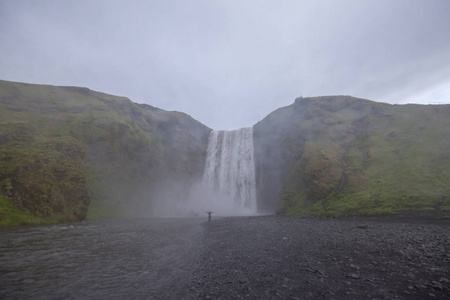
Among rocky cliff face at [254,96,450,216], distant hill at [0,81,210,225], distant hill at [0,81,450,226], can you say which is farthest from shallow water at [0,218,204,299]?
rocky cliff face at [254,96,450,216]

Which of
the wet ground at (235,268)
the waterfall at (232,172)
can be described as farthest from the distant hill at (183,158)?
the wet ground at (235,268)

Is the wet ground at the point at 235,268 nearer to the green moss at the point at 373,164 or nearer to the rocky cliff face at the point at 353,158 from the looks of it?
the green moss at the point at 373,164

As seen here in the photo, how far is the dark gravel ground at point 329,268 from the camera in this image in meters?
6.98

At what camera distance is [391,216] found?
23.5 metres

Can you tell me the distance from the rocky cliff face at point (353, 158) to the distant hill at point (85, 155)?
86.6 feet

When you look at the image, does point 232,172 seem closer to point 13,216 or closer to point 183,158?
point 183,158

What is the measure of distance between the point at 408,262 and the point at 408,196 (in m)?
22.9

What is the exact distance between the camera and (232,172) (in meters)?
62.0

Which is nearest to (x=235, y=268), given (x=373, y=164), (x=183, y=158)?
(x=373, y=164)

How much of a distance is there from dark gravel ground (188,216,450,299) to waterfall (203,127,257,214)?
137 feet

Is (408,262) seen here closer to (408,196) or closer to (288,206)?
(408,196)

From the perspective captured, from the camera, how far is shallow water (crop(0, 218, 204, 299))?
7.50m

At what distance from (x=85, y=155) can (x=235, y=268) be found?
4208 centimetres

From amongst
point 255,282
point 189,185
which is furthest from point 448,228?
point 189,185
